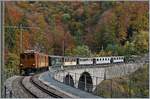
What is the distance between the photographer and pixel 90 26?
92.2m

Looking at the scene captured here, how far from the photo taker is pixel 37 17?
73188 mm

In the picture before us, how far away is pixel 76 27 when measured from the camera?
91.0 m

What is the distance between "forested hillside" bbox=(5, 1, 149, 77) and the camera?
77312 mm

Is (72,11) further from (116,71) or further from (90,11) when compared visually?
(116,71)

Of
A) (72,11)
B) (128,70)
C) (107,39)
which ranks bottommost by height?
(128,70)

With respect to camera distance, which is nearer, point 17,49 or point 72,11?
point 17,49

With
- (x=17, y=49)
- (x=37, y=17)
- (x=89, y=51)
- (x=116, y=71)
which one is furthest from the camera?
(x=89, y=51)

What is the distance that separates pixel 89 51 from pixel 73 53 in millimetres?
6098

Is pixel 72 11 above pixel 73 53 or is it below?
above

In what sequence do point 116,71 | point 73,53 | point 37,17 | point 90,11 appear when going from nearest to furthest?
point 116,71 → point 37,17 → point 73,53 → point 90,11

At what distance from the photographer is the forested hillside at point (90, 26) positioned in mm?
77312

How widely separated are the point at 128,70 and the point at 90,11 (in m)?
25.6

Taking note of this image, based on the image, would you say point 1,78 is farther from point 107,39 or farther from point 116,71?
point 107,39

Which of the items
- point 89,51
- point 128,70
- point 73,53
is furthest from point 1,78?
point 89,51
